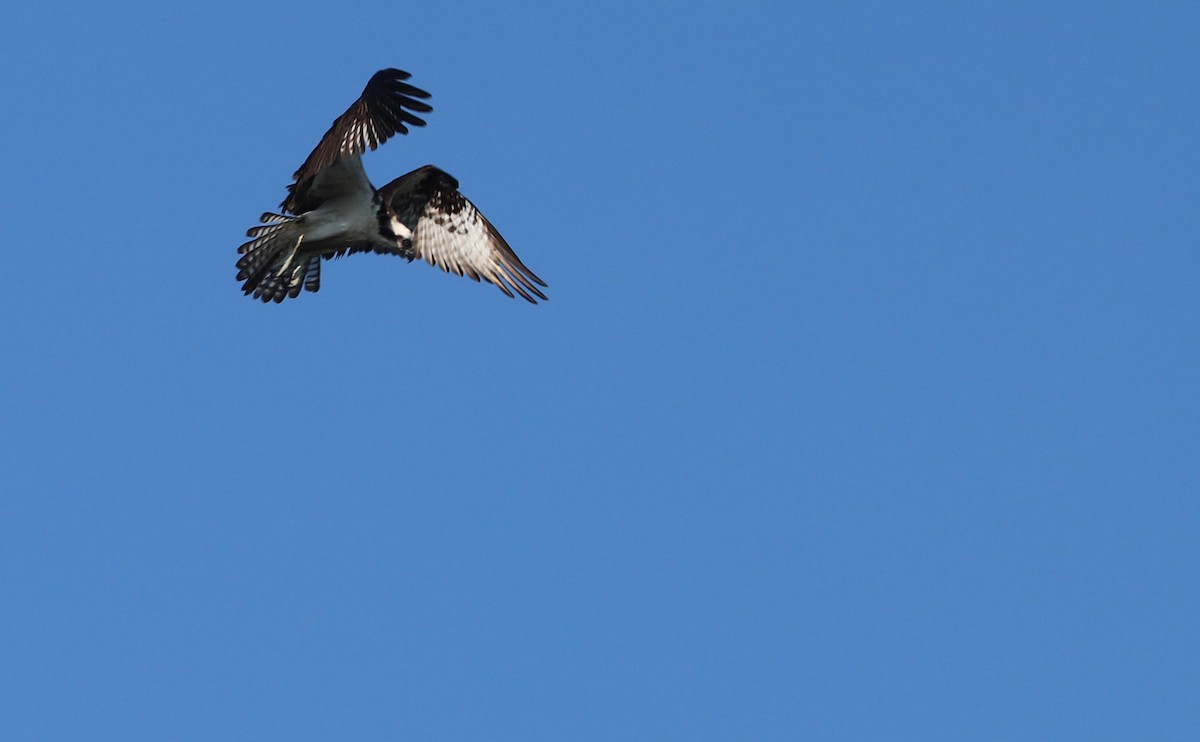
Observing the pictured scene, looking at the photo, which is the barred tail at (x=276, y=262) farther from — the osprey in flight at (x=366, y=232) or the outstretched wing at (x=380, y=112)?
the outstretched wing at (x=380, y=112)

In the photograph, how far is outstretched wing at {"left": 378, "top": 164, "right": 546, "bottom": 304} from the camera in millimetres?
17266

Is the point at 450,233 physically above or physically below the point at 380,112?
above

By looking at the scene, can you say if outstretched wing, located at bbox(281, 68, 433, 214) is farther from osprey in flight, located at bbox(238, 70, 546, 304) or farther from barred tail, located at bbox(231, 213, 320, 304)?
barred tail, located at bbox(231, 213, 320, 304)

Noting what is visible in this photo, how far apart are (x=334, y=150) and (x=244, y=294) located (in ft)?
9.39

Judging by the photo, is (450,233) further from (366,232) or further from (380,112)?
(380,112)

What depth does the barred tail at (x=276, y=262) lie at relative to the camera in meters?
16.8

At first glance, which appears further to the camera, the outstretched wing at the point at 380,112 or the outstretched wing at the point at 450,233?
the outstretched wing at the point at 450,233

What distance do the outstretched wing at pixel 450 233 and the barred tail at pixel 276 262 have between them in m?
1.11

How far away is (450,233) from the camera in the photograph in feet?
57.7

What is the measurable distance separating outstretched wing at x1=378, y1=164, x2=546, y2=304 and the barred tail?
1108 mm

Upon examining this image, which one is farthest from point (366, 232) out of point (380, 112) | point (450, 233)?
point (380, 112)

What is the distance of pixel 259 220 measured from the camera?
16.8 meters

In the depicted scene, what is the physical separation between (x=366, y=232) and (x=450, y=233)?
1.05m

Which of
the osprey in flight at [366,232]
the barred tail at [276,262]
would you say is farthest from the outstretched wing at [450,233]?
the barred tail at [276,262]
